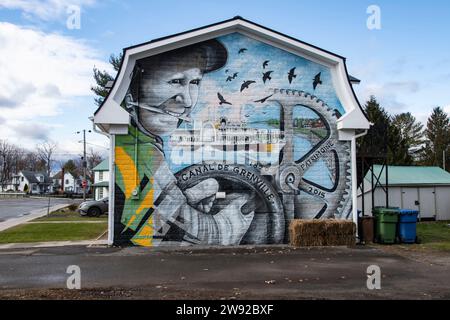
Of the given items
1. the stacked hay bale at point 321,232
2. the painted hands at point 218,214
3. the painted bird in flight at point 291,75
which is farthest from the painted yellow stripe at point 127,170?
the painted bird in flight at point 291,75

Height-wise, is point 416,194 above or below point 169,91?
below

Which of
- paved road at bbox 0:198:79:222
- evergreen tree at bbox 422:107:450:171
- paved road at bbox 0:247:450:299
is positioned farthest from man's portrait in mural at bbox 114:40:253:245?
evergreen tree at bbox 422:107:450:171

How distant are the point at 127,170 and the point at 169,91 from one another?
287cm

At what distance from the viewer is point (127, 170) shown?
13992 millimetres

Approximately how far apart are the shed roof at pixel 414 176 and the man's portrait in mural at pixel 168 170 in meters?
13.5

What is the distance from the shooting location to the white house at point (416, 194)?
2502 centimetres

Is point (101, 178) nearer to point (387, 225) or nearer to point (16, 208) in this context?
point (16, 208)

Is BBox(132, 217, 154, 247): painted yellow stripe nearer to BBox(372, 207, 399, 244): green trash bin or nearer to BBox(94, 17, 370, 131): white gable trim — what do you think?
BBox(94, 17, 370, 131): white gable trim

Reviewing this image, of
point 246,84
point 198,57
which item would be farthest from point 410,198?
point 198,57

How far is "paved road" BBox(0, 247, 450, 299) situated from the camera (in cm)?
771

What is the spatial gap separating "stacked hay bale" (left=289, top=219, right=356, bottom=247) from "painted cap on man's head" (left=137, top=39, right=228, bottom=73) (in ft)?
18.9

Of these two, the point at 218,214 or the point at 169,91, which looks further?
the point at 169,91

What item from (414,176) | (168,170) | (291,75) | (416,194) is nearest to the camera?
(168,170)
